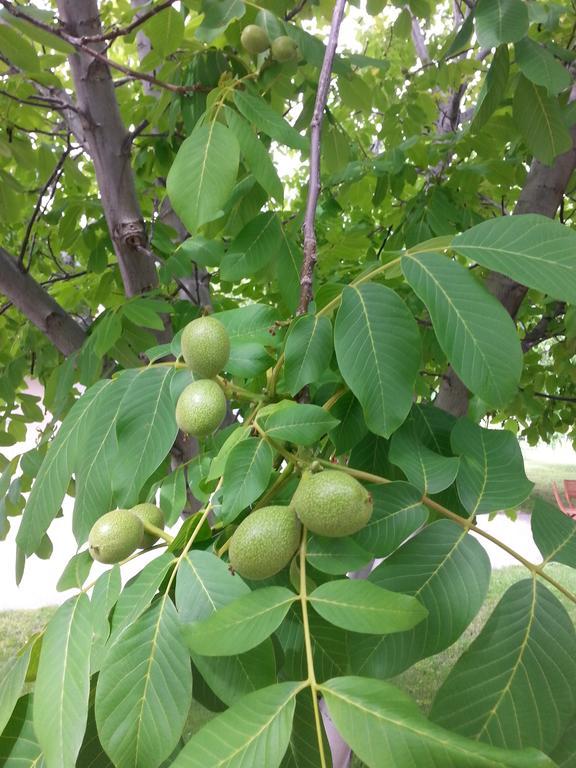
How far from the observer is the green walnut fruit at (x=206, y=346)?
864 mm

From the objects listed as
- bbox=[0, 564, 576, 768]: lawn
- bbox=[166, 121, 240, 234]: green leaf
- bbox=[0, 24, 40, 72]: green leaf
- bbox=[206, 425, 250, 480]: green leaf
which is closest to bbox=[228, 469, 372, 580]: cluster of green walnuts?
bbox=[206, 425, 250, 480]: green leaf

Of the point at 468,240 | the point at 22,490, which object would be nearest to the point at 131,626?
the point at 468,240

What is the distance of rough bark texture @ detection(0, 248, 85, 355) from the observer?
1.88m

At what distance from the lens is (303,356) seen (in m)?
0.84

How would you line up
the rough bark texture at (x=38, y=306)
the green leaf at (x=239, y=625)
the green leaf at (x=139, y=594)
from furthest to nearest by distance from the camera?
the rough bark texture at (x=38, y=306) → the green leaf at (x=139, y=594) → the green leaf at (x=239, y=625)

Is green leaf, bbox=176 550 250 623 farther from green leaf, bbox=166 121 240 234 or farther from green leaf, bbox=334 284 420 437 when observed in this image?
green leaf, bbox=166 121 240 234

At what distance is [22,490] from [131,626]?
1.63 m

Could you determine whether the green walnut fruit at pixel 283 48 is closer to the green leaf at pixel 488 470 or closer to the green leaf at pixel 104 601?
the green leaf at pixel 488 470

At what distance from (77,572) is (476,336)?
0.67 meters

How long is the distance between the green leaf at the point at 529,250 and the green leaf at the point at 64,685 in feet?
2.38

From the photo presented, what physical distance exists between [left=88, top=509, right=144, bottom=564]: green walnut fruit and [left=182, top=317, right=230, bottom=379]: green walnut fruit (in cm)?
24

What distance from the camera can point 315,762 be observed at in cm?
64

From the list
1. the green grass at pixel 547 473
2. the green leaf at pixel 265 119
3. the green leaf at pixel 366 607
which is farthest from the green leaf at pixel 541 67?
the green grass at pixel 547 473

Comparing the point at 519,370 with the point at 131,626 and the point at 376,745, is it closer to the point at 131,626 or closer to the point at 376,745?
the point at 376,745
